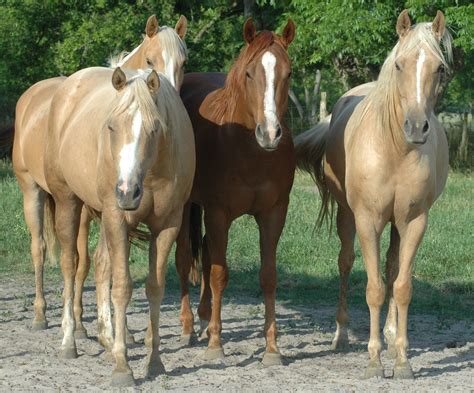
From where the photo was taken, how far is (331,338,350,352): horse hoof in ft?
22.1

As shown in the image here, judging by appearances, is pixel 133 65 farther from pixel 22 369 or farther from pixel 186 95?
pixel 22 369

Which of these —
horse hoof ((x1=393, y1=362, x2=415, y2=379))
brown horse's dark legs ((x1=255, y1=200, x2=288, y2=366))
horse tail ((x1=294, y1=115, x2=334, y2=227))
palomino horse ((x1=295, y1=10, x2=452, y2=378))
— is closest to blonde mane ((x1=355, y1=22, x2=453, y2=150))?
palomino horse ((x1=295, y1=10, x2=452, y2=378))

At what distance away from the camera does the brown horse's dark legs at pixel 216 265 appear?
6.39 metres

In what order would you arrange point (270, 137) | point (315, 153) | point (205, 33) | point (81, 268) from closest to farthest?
point (270, 137) < point (81, 268) < point (315, 153) < point (205, 33)

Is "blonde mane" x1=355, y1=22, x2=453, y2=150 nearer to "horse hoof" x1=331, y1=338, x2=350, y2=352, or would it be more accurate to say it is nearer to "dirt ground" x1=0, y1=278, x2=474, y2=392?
"dirt ground" x1=0, y1=278, x2=474, y2=392

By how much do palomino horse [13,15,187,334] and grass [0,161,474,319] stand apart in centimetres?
187

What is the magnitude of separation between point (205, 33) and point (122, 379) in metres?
18.8

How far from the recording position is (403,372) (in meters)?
5.79

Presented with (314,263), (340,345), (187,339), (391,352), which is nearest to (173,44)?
(187,339)

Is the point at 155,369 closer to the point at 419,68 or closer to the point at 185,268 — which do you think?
the point at 185,268

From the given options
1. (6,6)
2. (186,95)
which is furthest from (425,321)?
(6,6)

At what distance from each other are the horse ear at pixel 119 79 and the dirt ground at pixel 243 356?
1792 millimetres

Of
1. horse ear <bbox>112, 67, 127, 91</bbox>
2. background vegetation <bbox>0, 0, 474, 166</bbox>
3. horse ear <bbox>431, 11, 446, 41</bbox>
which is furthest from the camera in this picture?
background vegetation <bbox>0, 0, 474, 166</bbox>

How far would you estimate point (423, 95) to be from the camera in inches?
215
